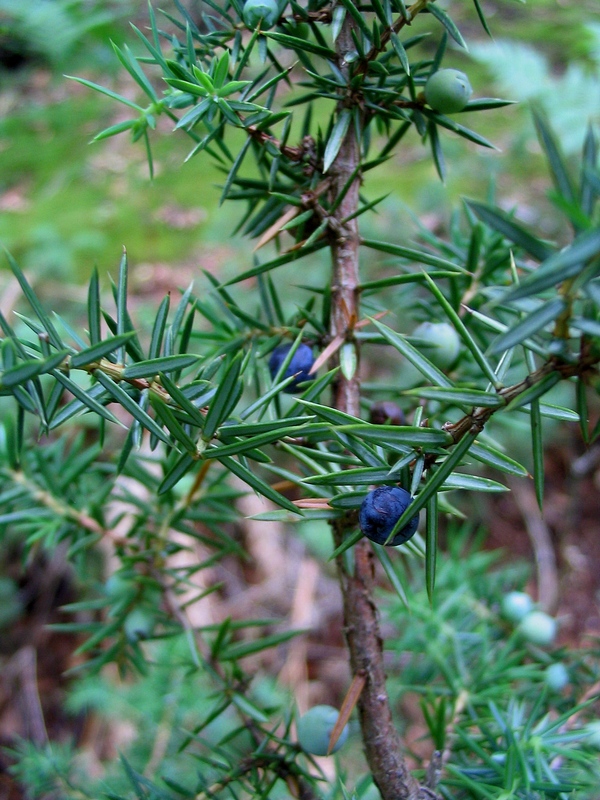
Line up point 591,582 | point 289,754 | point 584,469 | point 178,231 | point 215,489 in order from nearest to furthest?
point 289,754 → point 215,489 → point 591,582 → point 584,469 → point 178,231

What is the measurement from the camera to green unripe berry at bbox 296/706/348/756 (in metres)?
0.49

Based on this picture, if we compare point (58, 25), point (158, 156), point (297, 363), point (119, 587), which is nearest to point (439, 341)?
point (297, 363)

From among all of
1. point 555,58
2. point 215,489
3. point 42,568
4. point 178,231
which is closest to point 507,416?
point 215,489

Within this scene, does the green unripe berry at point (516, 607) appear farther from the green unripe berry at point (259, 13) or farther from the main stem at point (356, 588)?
the green unripe berry at point (259, 13)

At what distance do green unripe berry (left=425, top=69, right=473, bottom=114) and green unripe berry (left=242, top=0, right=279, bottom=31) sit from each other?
0.12 meters

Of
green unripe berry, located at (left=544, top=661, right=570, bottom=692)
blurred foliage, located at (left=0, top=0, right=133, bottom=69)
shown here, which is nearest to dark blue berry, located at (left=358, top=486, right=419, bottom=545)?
green unripe berry, located at (left=544, top=661, right=570, bottom=692)

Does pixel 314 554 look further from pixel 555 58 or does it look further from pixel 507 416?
pixel 555 58

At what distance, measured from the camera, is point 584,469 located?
1653 millimetres

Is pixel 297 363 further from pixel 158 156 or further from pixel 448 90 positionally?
pixel 158 156

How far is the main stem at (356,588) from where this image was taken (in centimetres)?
43

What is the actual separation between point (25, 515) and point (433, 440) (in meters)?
0.40

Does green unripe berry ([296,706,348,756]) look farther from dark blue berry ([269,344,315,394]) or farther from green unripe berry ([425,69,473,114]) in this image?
green unripe berry ([425,69,473,114])

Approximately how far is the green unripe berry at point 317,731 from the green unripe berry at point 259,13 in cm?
52

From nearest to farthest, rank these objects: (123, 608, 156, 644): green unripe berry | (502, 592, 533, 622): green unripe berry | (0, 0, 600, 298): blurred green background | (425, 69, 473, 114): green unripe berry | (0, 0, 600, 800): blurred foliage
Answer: (0, 0, 600, 800): blurred foliage < (425, 69, 473, 114): green unripe berry < (123, 608, 156, 644): green unripe berry < (502, 592, 533, 622): green unripe berry < (0, 0, 600, 298): blurred green background
